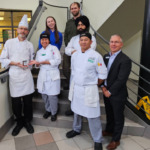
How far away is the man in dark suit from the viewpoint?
182 cm

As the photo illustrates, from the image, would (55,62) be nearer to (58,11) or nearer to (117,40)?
(117,40)

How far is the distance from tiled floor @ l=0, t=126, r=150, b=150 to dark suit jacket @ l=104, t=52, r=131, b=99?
751 millimetres

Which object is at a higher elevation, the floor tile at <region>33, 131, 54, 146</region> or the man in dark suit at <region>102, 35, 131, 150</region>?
the man in dark suit at <region>102, 35, 131, 150</region>

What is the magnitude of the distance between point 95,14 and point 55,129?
328 cm

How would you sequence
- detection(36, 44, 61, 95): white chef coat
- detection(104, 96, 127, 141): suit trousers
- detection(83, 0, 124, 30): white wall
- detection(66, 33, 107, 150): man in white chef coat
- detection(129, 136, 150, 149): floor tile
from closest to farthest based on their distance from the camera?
detection(66, 33, 107, 150): man in white chef coat
detection(104, 96, 127, 141): suit trousers
detection(129, 136, 150, 149): floor tile
detection(36, 44, 61, 95): white chef coat
detection(83, 0, 124, 30): white wall

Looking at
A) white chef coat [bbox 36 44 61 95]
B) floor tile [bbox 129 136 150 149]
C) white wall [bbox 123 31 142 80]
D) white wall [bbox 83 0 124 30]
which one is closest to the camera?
floor tile [bbox 129 136 150 149]

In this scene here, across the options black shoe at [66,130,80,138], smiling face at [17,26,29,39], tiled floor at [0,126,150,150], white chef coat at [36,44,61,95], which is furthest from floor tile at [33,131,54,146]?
smiling face at [17,26,29,39]

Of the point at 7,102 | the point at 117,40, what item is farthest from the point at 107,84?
the point at 7,102

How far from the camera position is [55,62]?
86.9 inches

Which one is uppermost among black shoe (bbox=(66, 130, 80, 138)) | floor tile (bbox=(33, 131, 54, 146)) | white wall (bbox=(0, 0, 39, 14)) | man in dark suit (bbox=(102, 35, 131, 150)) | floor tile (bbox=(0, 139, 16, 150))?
white wall (bbox=(0, 0, 39, 14))

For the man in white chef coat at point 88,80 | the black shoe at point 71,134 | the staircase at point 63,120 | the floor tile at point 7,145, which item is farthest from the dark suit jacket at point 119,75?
the floor tile at point 7,145

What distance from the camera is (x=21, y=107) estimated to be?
240 cm

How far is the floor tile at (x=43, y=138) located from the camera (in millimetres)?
2188

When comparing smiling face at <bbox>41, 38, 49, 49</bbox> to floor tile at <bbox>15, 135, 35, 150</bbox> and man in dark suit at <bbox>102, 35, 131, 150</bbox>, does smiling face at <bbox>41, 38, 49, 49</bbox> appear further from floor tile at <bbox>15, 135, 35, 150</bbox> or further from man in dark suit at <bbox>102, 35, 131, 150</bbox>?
floor tile at <bbox>15, 135, 35, 150</bbox>
